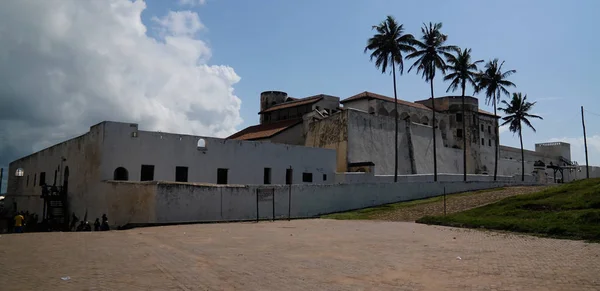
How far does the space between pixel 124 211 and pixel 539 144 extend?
65.7 metres

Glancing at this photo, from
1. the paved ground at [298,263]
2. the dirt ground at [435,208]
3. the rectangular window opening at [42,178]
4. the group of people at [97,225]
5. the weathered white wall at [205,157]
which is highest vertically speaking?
the weathered white wall at [205,157]

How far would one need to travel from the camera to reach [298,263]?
9.62 m

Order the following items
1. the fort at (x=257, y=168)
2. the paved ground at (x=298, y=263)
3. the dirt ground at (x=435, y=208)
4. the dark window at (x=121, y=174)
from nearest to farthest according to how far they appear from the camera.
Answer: the paved ground at (x=298, y=263)
the fort at (x=257, y=168)
the dirt ground at (x=435, y=208)
the dark window at (x=121, y=174)

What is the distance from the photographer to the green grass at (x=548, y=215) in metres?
14.8

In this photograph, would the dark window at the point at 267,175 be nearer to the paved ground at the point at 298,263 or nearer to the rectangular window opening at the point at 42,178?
the paved ground at the point at 298,263

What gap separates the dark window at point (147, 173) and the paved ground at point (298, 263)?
410 inches

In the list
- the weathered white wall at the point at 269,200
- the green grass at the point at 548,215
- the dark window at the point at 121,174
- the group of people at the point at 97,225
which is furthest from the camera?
the dark window at the point at 121,174

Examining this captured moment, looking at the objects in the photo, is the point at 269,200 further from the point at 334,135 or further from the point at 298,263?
the point at 334,135

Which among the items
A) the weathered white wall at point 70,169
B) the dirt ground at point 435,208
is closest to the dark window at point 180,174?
the weathered white wall at point 70,169

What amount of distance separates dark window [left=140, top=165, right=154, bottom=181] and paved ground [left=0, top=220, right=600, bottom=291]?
1042 centimetres

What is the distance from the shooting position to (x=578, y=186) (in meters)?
22.4

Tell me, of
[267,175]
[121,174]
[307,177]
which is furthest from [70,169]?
[307,177]

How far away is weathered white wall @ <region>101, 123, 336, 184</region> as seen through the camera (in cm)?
2388

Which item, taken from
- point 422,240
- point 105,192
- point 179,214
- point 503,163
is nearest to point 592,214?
point 422,240
